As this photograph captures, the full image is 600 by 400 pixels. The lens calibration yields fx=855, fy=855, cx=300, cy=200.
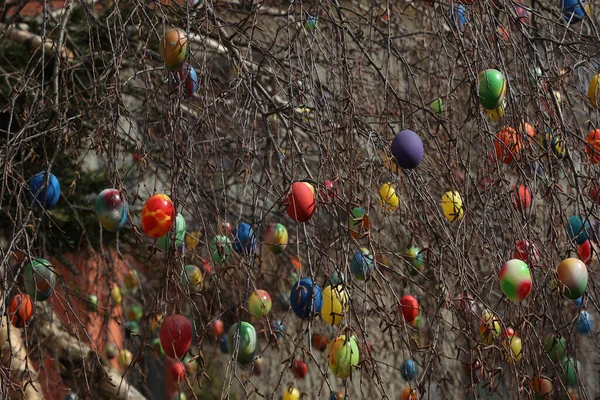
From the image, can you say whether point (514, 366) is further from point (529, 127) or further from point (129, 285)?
point (129, 285)

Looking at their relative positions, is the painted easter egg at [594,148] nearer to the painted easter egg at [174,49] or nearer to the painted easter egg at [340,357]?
the painted easter egg at [340,357]

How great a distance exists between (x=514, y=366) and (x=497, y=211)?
585 millimetres

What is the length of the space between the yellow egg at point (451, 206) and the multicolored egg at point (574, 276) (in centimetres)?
37

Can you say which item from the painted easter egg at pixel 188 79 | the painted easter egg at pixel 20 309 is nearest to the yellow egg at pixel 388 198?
the painted easter egg at pixel 188 79

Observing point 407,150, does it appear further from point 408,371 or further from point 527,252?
point 408,371

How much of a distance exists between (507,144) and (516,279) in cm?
50

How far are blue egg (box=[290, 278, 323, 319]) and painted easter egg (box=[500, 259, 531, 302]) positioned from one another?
0.49 metres

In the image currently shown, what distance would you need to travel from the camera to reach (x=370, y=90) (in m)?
4.42

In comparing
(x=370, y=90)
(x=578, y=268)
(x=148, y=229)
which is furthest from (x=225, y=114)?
(x=578, y=268)

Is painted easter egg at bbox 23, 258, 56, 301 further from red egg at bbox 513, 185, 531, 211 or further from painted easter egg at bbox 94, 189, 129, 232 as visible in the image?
red egg at bbox 513, 185, 531, 211

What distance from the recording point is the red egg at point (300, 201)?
217 centimetres

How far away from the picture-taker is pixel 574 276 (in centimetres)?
237

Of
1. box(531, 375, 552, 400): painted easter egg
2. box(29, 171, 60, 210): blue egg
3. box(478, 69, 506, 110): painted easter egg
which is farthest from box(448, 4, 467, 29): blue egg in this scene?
box(29, 171, 60, 210): blue egg

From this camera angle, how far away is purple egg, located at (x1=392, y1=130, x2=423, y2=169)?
7.53 feet
